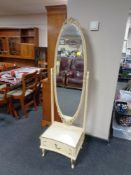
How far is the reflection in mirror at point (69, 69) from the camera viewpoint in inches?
69.5

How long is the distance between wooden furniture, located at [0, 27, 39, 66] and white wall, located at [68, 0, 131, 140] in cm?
351

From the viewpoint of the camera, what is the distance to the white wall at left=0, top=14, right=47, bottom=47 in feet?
16.3

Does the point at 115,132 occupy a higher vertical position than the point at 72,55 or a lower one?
lower

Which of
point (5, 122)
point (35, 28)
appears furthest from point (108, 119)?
point (35, 28)

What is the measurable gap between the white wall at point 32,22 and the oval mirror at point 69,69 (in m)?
3.49

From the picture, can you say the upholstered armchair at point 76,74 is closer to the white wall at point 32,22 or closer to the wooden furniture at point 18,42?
the wooden furniture at point 18,42

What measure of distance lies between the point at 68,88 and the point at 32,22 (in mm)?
4005

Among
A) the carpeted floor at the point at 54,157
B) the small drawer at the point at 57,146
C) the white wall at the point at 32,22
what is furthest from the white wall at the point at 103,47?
the white wall at the point at 32,22

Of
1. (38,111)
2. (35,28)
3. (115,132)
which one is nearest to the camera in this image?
(115,132)

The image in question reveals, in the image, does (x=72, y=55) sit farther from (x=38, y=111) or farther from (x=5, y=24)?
(x=5, y=24)

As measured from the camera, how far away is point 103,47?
5.79 feet

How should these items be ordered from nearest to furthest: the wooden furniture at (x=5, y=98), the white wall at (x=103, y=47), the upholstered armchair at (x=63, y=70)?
the white wall at (x=103, y=47) → the upholstered armchair at (x=63, y=70) → the wooden furniture at (x=5, y=98)

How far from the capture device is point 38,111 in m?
3.02

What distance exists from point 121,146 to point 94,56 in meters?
1.28
